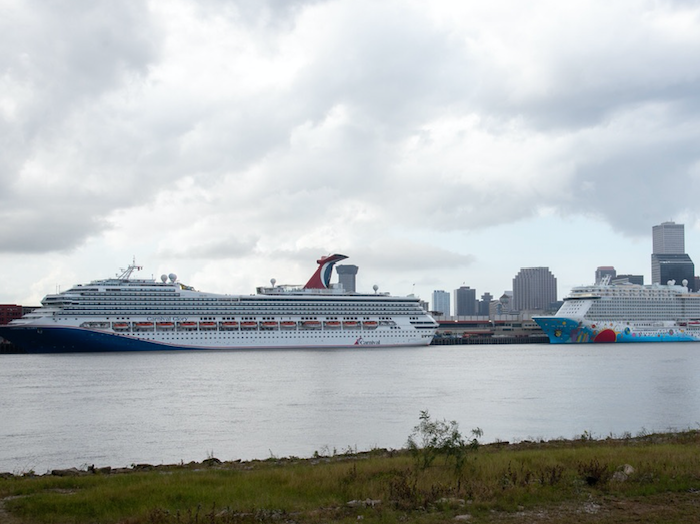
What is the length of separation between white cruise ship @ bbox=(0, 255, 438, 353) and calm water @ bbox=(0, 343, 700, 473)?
2427cm

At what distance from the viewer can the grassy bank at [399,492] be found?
1042 cm

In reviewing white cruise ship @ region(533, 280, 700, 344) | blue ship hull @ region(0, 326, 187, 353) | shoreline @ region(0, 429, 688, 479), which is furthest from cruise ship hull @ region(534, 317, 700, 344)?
shoreline @ region(0, 429, 688, 479)

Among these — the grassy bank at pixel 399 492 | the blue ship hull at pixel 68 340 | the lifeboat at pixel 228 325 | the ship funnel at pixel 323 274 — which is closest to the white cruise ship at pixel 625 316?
the ship funnel at pixel 323 274

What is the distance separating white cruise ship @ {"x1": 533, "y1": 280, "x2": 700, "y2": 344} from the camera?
111812mm

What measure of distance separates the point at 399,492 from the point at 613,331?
354ft

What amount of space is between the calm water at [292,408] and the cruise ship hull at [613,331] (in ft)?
187

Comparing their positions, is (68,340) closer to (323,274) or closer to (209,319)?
(209,319)

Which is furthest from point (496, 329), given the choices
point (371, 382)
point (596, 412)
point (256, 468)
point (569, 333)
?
point (256, 468)

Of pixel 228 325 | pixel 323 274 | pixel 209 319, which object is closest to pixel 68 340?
pixel 209 319

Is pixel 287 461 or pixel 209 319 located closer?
pixel 287 461

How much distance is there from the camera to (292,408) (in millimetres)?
31812

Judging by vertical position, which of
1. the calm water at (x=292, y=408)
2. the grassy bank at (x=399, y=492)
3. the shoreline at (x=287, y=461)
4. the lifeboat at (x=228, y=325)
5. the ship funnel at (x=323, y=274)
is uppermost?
the ship funnel at (x=323, y=274)

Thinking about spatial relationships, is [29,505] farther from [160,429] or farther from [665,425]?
[665,425]

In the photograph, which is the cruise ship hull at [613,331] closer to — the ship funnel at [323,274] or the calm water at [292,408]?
the ship funnel at [323,274]
